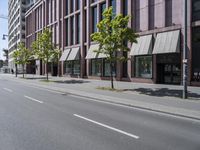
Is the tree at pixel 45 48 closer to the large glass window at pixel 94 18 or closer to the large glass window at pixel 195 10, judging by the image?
the large glass window at pixel 94 18

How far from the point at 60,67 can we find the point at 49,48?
13084 mm

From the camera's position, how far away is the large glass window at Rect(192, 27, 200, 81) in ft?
82.1

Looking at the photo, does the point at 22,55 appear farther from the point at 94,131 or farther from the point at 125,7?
the point at 94,131

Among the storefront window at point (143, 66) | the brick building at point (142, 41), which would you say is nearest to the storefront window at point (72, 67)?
the brick building at point (142, 41)

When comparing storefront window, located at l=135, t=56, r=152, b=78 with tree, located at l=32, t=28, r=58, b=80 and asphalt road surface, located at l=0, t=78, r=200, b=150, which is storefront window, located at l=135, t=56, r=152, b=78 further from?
asphalt road surface, located at l=0, t=78, r=200, b=150

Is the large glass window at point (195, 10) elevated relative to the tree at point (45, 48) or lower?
elevated

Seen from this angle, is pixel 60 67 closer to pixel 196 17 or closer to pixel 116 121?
pixel 196 17

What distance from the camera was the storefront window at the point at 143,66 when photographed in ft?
98.9

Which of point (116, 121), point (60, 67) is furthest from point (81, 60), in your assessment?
point (116, 121)

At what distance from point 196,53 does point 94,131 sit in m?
19.0

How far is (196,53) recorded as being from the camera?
25.1 metres

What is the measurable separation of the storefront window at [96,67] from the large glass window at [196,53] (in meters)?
15.2

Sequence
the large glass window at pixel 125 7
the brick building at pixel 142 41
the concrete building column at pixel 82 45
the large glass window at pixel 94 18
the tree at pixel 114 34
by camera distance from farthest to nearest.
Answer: the concrete building column at pixel 82 45 → the large glass window at pixel 94 18 → the large glass window at pixel 125 7 → the brick building at pixel 142 41 → the tree at pixel 114 34

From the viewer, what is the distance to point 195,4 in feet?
83.8
